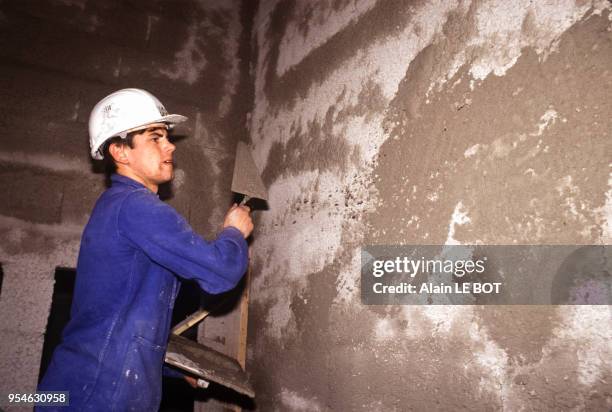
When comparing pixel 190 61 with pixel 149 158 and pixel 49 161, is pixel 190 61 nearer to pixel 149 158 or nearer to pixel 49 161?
pixel 49 161

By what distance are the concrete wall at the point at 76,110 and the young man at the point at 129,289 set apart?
0.71 meters

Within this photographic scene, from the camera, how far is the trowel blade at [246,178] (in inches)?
74.1

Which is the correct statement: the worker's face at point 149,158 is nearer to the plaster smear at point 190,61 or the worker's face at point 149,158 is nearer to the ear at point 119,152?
the ear at point 119,152

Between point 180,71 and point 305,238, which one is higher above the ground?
point 180,71

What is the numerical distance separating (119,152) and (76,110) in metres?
0.76

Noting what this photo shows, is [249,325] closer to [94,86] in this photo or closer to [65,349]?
[65,349]

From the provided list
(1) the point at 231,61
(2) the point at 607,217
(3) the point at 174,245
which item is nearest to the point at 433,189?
(2) the point at 607,217

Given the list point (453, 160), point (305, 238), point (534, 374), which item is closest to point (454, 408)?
point (534, 374)

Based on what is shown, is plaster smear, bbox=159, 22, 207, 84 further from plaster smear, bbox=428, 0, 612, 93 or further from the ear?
plaster smear, bbox=428, 0, 612, 93

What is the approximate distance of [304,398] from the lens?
5.52ft

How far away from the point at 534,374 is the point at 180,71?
2325 millimetres

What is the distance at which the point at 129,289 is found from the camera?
1480 millimetres

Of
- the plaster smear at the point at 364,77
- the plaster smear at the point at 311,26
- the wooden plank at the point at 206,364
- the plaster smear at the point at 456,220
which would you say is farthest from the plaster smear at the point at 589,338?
the plaster smear at the point at 311,26

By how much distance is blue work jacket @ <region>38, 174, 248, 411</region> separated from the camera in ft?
4.55
